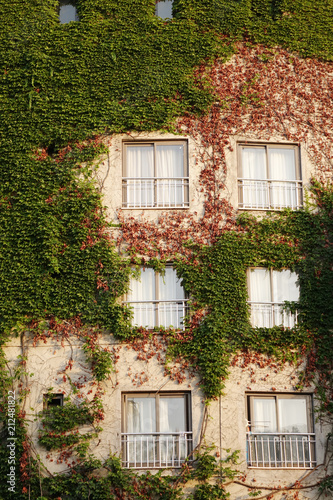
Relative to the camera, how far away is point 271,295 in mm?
18359

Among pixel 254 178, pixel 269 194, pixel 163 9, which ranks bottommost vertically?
pixel 269 194

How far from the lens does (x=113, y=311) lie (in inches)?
691

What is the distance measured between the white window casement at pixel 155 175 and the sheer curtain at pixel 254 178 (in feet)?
5.39

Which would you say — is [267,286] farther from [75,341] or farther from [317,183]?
[75,341]

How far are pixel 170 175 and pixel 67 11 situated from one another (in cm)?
636

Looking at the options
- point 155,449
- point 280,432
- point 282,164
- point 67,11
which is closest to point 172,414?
point 155,449

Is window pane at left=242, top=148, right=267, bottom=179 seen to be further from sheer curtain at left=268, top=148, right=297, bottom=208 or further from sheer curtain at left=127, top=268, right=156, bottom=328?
sheer curtain at left=127, top=268, right=156, bottom=328

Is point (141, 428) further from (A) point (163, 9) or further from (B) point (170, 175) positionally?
(A) point (163, 9)

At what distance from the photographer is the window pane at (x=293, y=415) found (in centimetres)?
1742

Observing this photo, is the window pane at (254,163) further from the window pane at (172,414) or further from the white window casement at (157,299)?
the window pane at (172,414)

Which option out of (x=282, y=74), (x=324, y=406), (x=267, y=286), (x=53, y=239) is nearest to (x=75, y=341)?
(x=53, y=239)

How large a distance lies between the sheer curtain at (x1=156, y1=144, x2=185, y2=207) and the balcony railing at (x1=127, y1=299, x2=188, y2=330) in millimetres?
2691

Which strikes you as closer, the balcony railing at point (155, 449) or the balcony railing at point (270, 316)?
the balcony railing at point (155, 449)

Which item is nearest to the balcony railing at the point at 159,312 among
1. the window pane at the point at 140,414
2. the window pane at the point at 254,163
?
the window pane at the point at 140,414
